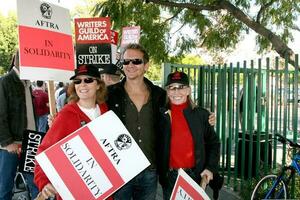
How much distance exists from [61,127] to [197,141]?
3.94 feet

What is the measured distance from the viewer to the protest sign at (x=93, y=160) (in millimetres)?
3059

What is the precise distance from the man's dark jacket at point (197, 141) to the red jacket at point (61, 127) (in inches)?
28.9

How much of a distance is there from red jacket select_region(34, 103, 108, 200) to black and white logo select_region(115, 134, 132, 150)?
267 mm

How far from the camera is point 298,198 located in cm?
603

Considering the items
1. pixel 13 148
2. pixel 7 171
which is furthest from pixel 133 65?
pixel 7 171

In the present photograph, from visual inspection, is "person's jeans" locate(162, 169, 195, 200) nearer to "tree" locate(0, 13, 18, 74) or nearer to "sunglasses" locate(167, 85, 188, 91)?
"sunglasses" locate(167, 85, 188, 91)

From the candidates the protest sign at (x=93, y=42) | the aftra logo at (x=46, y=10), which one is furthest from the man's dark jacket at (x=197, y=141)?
the protest sign at (x=93, y=42)

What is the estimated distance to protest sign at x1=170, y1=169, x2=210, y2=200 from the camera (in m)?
3.60

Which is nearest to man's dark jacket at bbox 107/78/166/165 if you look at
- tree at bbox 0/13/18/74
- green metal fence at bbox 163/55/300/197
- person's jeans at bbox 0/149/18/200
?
person's jeans at bbox 0/149/18/200

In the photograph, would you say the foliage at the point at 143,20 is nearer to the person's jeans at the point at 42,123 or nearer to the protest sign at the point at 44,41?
the person's jeans at the point at 42,123

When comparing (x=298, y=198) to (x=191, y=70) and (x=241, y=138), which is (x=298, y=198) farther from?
(x=191, y=70)

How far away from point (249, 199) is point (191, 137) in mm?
2924

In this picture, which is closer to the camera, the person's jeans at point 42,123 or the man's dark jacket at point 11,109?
the man's dark jacket at point 11,109

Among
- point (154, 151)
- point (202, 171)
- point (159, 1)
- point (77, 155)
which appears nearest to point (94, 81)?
point (77, 155)
